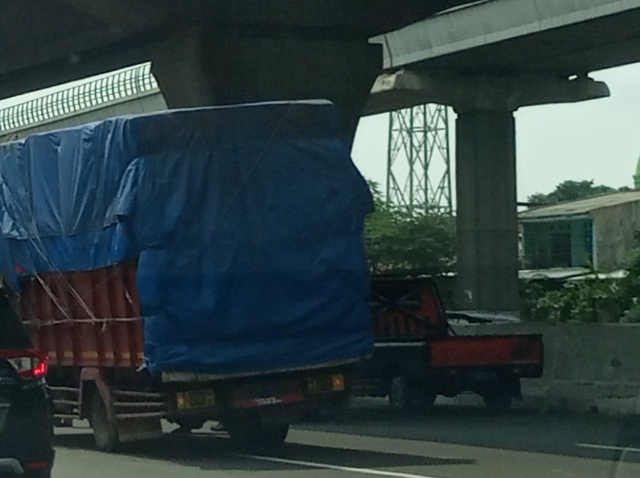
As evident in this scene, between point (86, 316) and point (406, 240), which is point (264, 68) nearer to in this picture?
point (86, 316)

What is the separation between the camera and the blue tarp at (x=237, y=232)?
16.5m

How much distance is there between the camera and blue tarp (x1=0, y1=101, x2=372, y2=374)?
16.5 metres

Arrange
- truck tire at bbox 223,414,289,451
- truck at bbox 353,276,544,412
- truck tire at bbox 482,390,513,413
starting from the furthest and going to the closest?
truck tire at bbox 482,390,513,413 → truck at bbox 353,276,544,412 → truck tire at bbox 223,414,289,451

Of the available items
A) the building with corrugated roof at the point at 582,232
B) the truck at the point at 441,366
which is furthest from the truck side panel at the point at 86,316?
the building with corrugated roof at the point at 582,232

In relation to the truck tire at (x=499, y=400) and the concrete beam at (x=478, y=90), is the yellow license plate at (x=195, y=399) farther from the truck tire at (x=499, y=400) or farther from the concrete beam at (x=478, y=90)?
the concrete beam at (x=478, y=90)

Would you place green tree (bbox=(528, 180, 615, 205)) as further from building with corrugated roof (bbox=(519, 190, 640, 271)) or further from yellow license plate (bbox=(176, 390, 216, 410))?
yellow license plate (bbox=(176, 390, 216, 410))

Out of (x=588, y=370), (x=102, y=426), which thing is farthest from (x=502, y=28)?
(x=102, y=426)

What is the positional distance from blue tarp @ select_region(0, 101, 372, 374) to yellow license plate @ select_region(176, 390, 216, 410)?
34cm

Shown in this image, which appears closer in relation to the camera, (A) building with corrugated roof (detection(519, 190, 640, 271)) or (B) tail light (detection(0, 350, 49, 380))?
(B) tail light (detection(0, 350, 49, 380))

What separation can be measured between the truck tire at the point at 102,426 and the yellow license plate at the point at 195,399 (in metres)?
1.32

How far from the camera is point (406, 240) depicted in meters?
71.2

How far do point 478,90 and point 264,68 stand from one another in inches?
845

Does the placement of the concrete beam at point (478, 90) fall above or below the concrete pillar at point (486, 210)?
above

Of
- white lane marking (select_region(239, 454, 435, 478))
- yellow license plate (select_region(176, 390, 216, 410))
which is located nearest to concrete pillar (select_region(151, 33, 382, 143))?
white lane marking (select_region(239, 454, 435, 478))
